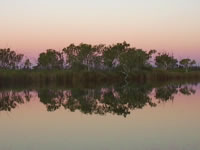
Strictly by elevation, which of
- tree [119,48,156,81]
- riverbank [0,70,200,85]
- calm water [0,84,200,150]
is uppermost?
tree [119,48,156,81]

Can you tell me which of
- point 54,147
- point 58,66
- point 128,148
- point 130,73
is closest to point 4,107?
point 54,147

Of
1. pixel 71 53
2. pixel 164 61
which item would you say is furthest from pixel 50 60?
pixel 164 61

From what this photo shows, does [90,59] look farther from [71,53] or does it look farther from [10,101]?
[10,101]

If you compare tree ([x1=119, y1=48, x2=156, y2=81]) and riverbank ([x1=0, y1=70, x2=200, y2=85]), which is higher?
tree ([x1=119, y1=48, x2=156, y2=81])

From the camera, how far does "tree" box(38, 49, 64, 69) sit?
62844mm

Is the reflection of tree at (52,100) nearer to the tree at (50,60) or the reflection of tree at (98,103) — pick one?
the reflection of tree at (98,103)

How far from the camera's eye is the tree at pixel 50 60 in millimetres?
62844

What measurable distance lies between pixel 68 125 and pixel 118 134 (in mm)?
2629

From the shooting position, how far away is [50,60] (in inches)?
2499

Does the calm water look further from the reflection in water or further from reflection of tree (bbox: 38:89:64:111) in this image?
reflection of tree (bbox: 38:89:64:111)

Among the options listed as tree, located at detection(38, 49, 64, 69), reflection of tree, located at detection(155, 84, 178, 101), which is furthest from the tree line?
reflection of tree, located at detection(155, 84, 178, 101)

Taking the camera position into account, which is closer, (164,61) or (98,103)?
(98,103)

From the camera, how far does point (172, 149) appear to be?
27.1 ft

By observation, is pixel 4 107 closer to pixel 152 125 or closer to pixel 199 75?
pixel 152 125
